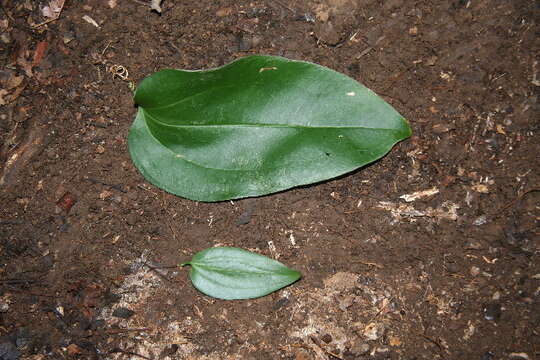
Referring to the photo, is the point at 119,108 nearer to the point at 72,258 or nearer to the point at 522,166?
the point at 72,258

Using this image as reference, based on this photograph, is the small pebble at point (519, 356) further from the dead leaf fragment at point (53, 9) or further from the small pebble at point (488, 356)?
the dead leaf fragment at point (53, 9)

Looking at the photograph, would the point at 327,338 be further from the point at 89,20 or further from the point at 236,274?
the point at 89,20

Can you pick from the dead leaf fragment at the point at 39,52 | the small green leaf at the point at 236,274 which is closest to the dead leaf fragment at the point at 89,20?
the dead leaf fragment at the point at 39,52

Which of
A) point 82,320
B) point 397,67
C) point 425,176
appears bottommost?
point 82,320

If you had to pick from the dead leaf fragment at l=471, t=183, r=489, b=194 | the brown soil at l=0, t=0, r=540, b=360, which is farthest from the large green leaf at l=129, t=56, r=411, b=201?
the dead leaf fragment at l=471, t=183, r=489, b=194

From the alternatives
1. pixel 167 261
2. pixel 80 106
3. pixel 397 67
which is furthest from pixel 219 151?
pixel 397 67

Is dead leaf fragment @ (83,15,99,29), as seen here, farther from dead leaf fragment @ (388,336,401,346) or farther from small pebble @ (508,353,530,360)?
Answer: small pebble @ (508,353,530,360)
